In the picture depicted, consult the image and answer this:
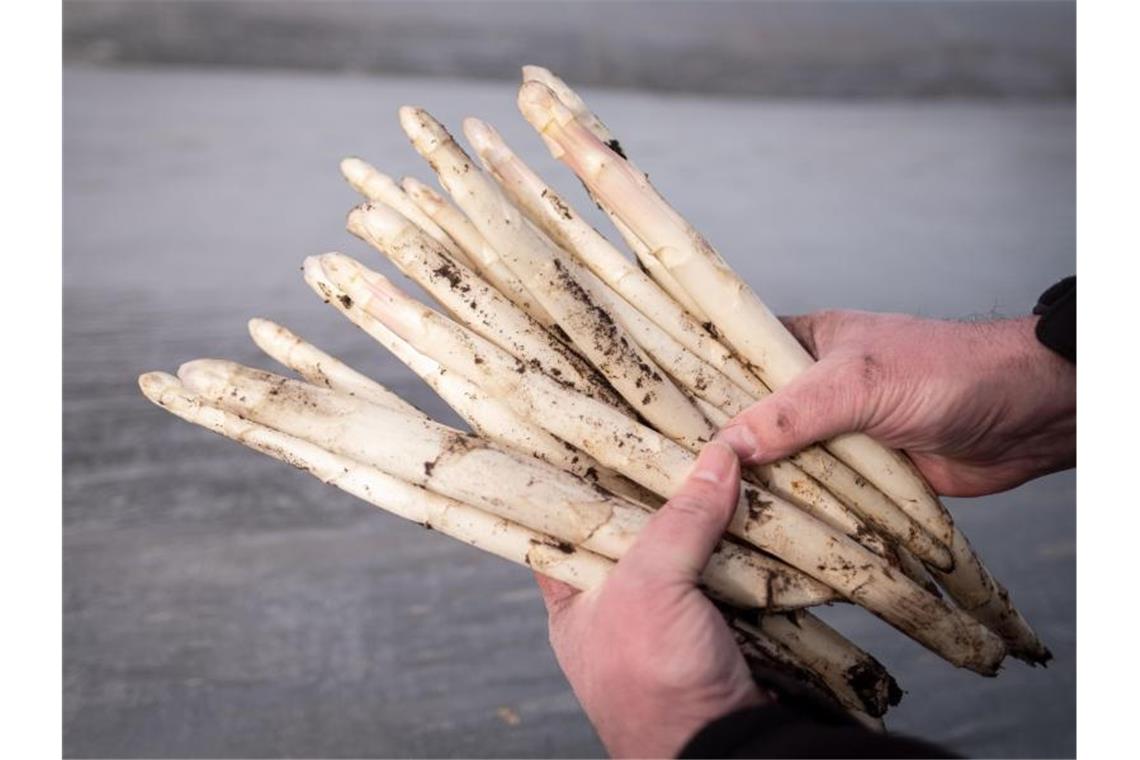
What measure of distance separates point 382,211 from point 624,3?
7879 mm

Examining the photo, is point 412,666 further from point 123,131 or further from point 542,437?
point 123,131

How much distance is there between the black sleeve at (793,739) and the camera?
1061mm

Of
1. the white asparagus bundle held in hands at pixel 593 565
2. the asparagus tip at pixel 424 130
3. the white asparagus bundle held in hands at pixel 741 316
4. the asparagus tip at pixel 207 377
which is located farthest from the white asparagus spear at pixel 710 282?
the asparagus tip at pixel 207 377

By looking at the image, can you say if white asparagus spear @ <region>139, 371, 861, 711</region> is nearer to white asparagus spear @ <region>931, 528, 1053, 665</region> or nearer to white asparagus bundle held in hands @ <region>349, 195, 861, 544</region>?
white asparagus bundle held in hands @ <region>349, 195, 861, 544</region>

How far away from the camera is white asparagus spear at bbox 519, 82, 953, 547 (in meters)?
1.44

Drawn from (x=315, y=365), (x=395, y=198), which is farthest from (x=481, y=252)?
(x=315, y=365)

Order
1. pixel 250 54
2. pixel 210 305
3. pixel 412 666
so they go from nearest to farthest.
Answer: pixel 412 666 → pixel 210 305 → pixel 250 54

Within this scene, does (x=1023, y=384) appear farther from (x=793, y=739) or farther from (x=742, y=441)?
(x=793, y=739)

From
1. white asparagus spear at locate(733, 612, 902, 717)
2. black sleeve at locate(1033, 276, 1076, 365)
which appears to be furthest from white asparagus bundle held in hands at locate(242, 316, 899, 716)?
black sleeve at locate(1033, 276, 1076, 365)

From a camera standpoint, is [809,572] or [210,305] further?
[210,305]

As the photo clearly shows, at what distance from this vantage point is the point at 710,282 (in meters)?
1.49

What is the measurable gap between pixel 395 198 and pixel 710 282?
40 centimetres

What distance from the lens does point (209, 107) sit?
605 centimetres

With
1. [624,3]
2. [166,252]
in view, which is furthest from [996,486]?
[624,3]
